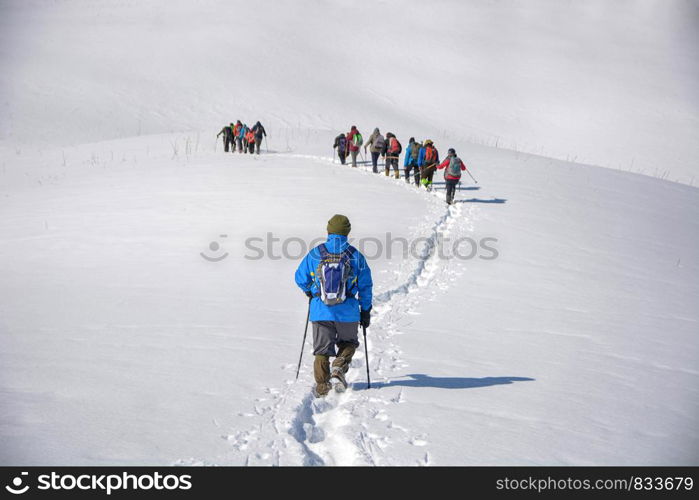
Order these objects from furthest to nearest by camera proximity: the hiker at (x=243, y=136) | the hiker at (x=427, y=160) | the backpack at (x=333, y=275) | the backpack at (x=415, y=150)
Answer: the hiker at (x=243, y=136) → the backpack at (x=415, y=150) → the hiker at (x=427, y=160) → the backpack at (x=333, y=275)

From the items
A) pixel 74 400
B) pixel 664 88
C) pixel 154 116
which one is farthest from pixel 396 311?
pixel 664 88

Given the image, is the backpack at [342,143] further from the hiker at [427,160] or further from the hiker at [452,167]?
the hiker at [452,167]

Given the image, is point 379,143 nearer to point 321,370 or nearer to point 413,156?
point 413,156

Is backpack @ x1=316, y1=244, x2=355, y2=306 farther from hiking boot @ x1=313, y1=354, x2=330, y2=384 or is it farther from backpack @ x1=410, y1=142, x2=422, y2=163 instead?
backpack @ x1=410, y1=142, x2=422, y2=163

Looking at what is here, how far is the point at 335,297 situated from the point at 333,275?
0.68 ft

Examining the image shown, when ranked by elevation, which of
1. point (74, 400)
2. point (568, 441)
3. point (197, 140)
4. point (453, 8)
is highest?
point (453, 8)

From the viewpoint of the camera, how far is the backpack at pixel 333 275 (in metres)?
5.18

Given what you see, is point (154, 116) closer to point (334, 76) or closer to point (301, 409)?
point (334, 76)

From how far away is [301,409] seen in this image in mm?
4855

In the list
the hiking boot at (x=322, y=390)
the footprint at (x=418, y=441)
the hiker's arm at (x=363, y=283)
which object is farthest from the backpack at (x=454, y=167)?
the footprint at (x=418, y=441)

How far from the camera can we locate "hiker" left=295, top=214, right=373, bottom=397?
17.0 feet

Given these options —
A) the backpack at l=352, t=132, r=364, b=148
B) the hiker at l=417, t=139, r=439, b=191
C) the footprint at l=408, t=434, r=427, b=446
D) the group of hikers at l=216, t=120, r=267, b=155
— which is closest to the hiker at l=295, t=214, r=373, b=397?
the footprint at l=408, t=434, r=427, b=446

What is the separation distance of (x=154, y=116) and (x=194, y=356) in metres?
39.2

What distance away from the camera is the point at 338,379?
528 cm
